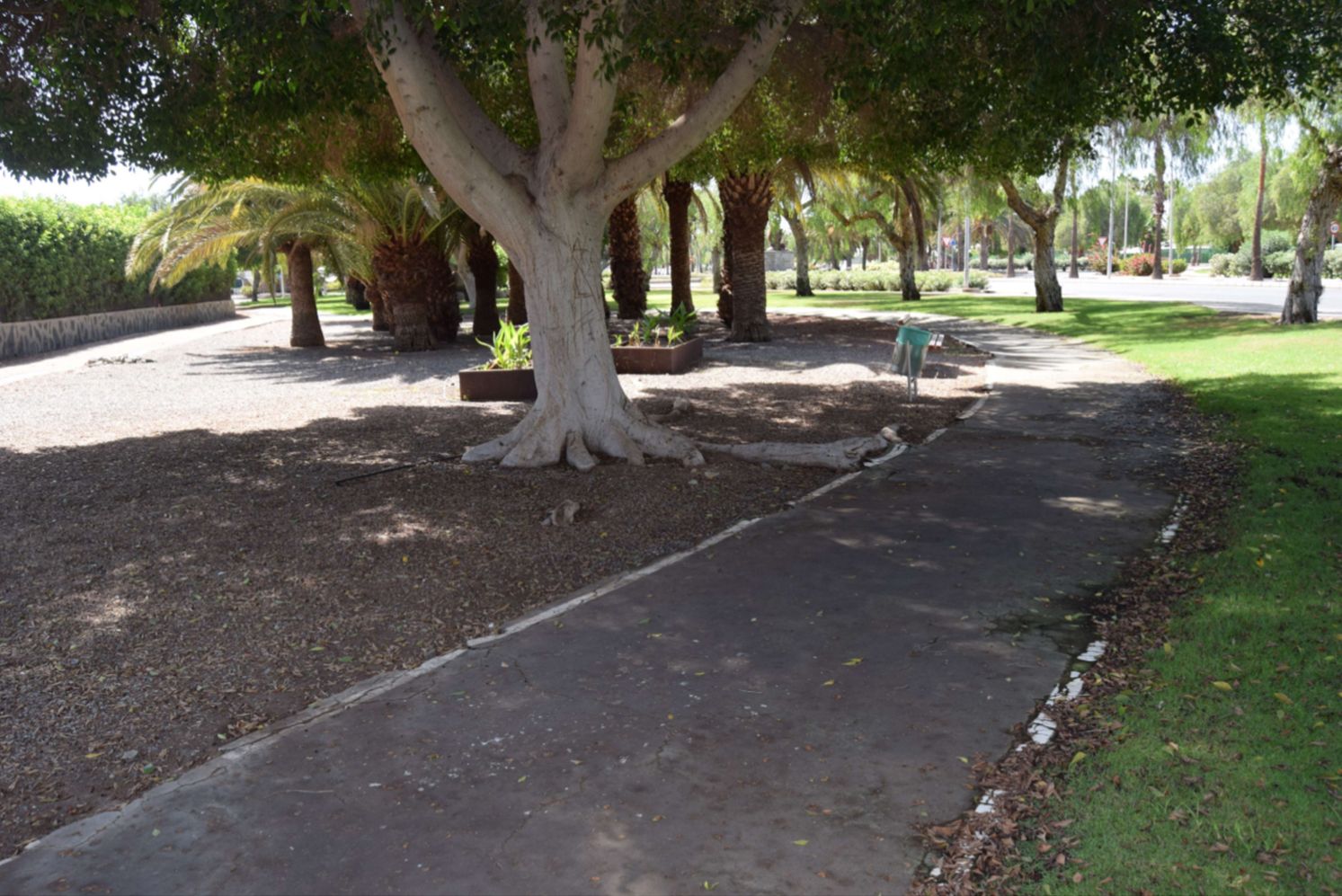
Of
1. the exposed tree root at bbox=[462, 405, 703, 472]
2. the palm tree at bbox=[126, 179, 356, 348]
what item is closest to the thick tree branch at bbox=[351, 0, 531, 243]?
the exposed tree root at bbox=[462, 405, 703, 472]

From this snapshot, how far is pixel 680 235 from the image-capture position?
82.8ft

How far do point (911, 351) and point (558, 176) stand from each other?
5.84 metres

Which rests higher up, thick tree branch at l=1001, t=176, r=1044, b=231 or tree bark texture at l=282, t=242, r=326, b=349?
thick tree branch at l=1001, t=176, r=1044, b=231

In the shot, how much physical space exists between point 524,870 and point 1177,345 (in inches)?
731

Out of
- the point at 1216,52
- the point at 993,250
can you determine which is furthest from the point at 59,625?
the point at 993,250

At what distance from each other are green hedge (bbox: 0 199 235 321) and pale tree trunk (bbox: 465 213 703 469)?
1909 centimetres

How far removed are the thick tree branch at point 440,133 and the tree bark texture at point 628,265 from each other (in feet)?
52.5

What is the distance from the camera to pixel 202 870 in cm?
345

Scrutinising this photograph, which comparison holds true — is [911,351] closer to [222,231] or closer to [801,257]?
[222,231]

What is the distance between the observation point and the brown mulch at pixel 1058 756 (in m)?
3.38

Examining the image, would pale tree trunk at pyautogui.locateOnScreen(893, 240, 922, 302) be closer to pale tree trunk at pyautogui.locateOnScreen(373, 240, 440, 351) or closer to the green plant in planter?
pale tree trunk at pyautogui.locateOnScreen(373, 240, 440, 351)

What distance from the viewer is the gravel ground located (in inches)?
187

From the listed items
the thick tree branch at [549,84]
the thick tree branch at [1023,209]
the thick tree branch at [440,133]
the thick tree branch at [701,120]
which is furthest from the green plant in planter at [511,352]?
the thick tree branch at [1023,209]

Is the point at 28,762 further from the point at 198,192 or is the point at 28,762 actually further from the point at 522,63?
the point at 198,192
